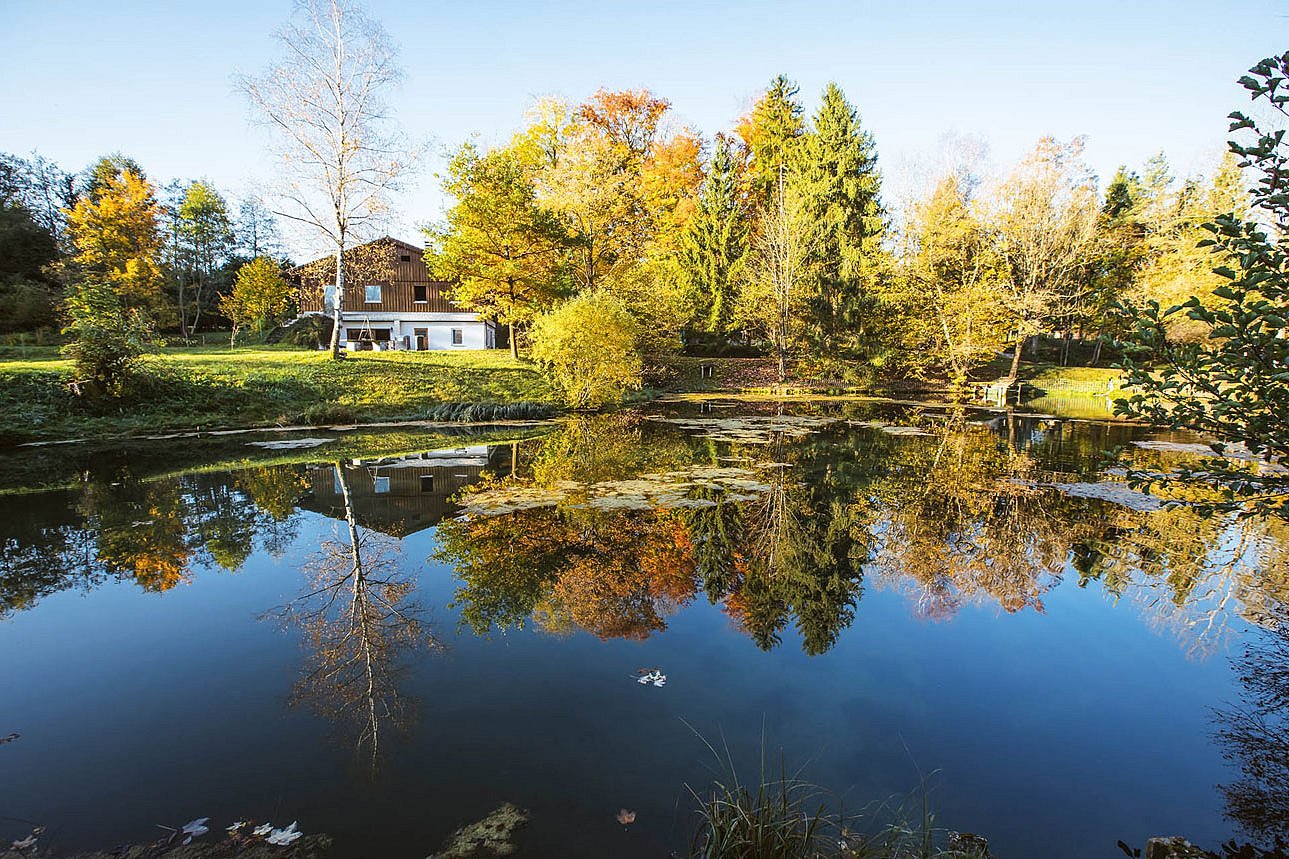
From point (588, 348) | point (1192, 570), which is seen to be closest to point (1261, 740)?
point (1192, 570)

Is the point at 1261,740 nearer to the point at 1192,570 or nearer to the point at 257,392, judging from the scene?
the point at 1192,570

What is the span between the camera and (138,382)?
52.4 ft

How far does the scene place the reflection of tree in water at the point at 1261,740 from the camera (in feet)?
9.91

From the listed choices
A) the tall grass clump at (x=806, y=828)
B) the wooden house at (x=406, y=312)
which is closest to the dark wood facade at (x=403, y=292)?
the wooden house at (x=406, y=312)

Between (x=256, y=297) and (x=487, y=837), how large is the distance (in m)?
46.8

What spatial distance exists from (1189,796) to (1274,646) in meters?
2.69

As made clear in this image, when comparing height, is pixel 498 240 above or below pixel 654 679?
above

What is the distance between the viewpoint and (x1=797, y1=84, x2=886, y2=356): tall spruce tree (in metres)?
30.2

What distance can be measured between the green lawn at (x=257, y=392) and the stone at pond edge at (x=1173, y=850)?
18566 millimetres

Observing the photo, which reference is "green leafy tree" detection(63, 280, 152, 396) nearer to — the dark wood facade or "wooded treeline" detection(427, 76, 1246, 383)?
"wooded treeline" detection(427, 76, 1246, 383)

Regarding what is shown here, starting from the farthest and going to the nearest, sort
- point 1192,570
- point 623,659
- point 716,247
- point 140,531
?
point 716,247 → point 140,531 → point 1192,570 → point 623,659

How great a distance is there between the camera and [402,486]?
32.6 feet

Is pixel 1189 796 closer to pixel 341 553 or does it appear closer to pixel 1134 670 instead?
pixel 1134 670

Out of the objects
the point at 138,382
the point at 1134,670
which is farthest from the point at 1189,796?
the point at 138,382
